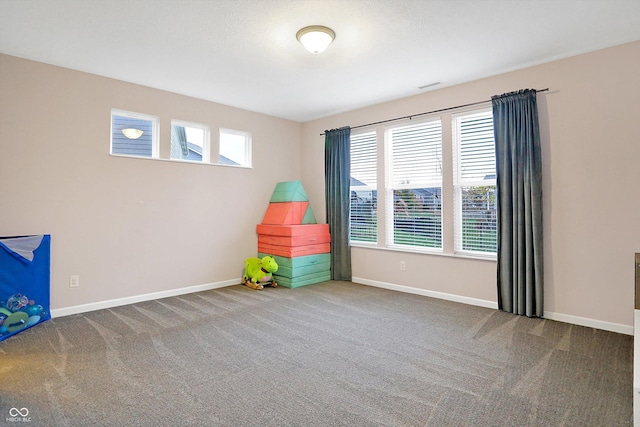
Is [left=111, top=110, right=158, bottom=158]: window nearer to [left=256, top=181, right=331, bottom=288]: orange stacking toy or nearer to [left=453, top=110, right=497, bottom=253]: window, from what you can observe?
[left=256, top=181, right=331, bottom=288]: orange stacking toy

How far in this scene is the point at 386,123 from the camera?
4.69 metres

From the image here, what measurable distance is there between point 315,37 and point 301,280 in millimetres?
3166

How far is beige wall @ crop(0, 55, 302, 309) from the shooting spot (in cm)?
329

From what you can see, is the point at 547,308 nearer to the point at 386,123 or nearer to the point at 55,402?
the point at 386,123

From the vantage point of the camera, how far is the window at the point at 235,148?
16.1 ft

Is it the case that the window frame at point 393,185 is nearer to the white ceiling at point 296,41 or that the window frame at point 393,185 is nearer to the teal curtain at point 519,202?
the white ceiling at point 296,41

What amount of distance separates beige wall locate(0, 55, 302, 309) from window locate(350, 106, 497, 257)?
72.1 inches

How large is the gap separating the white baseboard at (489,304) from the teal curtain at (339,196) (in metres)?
0.33

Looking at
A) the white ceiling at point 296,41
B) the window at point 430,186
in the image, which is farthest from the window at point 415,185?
the white ceiling at point 296,41

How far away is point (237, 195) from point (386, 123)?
2.40 metres

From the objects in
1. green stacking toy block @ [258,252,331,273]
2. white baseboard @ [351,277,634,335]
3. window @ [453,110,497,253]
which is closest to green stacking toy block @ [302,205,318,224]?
green stacking toy block @ [258,252,331,273]

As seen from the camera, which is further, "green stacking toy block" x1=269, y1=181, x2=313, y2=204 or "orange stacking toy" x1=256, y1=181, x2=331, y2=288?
"green stacking toy block" x1=269, y1=181, x2=313, y2=204

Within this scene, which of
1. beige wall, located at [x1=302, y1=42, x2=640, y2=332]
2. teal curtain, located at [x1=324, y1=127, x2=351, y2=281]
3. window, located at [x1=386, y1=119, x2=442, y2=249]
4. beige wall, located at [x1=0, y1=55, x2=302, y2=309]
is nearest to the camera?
beige wall, located at [x1=302, y1=42, x2=640, y2=332]
